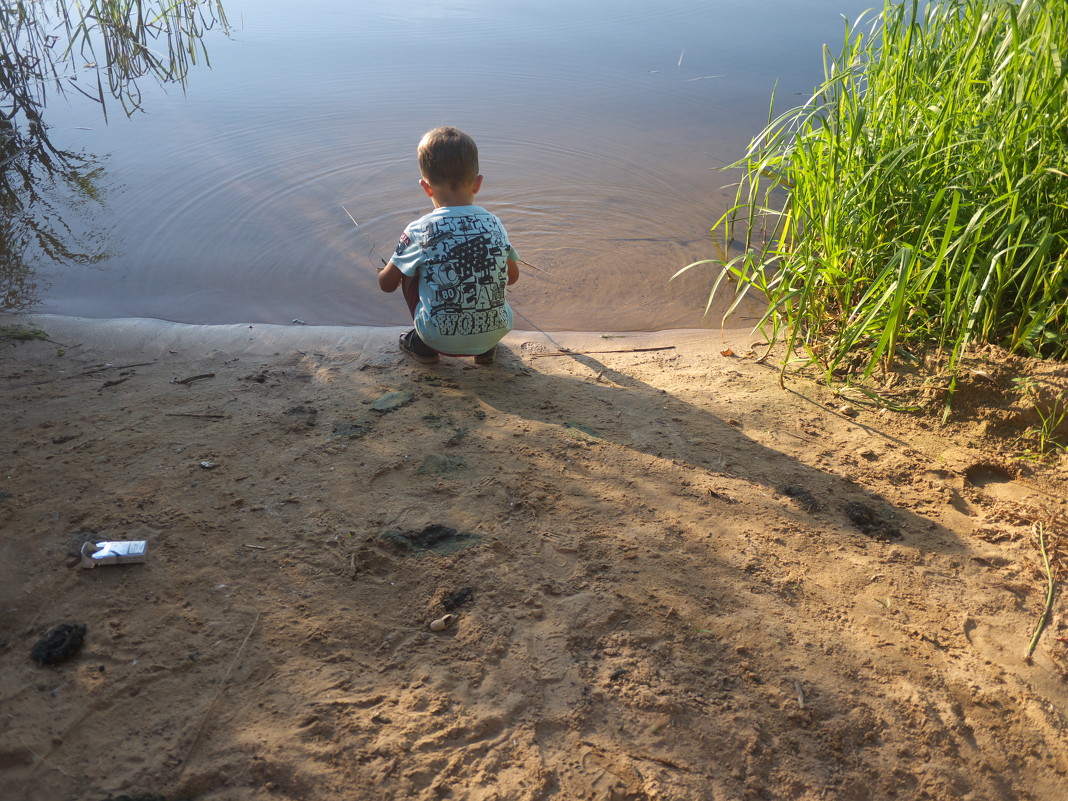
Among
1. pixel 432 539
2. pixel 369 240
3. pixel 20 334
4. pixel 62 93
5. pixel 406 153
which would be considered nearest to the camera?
pixel 432 539

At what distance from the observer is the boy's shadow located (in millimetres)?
2371

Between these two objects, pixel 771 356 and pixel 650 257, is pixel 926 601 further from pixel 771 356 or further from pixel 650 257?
pixel 650 257

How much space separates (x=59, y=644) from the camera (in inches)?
68.9

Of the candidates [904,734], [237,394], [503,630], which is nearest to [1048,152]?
[904,734]

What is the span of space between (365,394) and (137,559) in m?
1.16

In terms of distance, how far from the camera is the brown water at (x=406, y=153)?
14.3 feet

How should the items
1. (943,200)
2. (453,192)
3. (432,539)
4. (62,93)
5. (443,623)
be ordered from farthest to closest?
(62,93)
(453,192)
(943,200)
(432,539)
(443,623)

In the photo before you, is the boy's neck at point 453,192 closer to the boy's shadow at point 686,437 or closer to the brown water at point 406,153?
the boy's shadow at point 686,437

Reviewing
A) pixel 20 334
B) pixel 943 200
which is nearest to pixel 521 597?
pixel 943 200

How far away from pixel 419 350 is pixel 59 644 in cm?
190

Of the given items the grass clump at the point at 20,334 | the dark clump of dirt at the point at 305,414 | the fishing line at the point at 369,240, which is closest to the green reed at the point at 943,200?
the dark clump of dirt at the point at 305,414

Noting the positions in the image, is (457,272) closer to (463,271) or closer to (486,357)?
(463,271)

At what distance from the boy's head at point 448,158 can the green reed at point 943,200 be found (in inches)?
43.1

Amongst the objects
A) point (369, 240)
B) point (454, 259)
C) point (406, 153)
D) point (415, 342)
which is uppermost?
point (406, 153)
